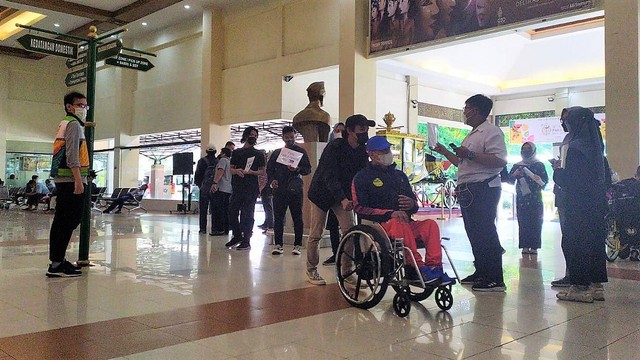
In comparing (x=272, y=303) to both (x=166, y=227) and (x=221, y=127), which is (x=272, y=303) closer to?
(x=166, y=227)

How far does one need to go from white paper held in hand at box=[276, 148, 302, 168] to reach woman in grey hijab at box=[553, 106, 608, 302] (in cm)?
287

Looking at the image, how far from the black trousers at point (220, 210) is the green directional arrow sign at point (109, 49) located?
316 centimetres

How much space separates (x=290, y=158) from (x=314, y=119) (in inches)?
57.5

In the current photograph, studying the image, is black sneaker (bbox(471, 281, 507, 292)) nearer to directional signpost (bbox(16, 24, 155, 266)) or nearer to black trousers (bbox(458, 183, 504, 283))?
black trousers (bbox(458, 183, 504, 283))

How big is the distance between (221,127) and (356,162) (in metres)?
11.5

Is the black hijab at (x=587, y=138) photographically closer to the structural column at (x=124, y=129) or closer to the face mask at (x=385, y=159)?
the face mask at (x=385, y=159)

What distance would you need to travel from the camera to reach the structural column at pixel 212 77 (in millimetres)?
14914

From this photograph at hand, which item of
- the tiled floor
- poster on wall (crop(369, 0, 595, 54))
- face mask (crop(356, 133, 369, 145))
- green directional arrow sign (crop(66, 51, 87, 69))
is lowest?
the tiled floor

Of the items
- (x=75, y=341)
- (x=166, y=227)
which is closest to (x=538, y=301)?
(x=75, y=341)

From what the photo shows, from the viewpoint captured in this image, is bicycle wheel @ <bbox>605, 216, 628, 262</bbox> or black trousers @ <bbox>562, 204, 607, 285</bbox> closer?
black trousers @ <bbox>562, 204, 607, 285</bbox>

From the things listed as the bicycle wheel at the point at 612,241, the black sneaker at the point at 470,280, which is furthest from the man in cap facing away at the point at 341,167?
the bicycle wheel at the point at 612,241

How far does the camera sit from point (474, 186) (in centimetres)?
414

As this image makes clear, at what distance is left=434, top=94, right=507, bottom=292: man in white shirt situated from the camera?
404 cm

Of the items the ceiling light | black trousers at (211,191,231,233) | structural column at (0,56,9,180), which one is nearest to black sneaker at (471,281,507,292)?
black trousers at (211,191,231,233)
